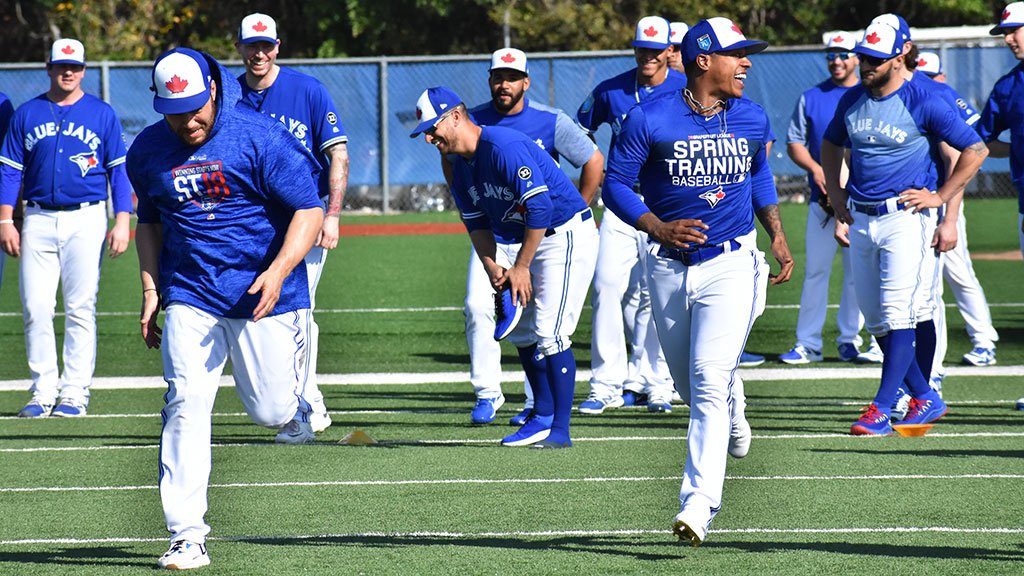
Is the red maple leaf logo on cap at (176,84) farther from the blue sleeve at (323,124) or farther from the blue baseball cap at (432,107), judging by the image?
the blue sleeve at (323,124)

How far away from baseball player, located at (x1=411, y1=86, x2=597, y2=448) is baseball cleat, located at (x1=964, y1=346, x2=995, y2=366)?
171 inches

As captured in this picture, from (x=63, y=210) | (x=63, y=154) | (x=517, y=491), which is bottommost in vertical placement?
(x=517, y=491)

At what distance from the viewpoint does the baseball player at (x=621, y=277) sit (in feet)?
34.4

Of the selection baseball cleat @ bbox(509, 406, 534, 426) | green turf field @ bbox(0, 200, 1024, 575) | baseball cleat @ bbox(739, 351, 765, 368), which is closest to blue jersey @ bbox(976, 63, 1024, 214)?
green turf field @ bbox(0, 200, 1024, 575)

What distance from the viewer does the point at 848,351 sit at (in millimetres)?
12969

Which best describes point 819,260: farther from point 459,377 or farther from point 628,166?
point 628,166

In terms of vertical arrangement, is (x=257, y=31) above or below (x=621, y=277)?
above

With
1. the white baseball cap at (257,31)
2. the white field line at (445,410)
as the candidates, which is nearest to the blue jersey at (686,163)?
the white baseball cap at (257,31)

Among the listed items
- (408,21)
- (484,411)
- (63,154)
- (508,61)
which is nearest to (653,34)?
(508,61)

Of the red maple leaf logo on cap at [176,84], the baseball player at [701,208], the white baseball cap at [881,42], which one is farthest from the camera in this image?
the white baseball cap at [881,42]

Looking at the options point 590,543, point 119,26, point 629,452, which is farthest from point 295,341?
point 119,26

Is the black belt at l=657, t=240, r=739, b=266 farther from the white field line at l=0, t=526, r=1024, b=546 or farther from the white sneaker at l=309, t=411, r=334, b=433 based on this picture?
the white sneaker at l=309, t=411, r=334, b=433

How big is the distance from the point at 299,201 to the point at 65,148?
4.69 metres

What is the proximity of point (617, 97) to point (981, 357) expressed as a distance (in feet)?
12.8
